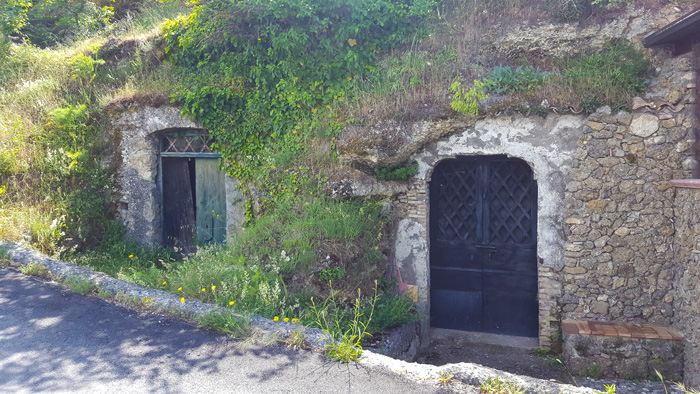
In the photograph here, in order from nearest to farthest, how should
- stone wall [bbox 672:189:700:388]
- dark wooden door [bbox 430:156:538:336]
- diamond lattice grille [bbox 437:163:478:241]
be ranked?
stone wall [bbox 672:189:700:388] < dark wooden door [bbox 430:156:538:336] < diamond lattice grille [bbox 437:163:478:241]

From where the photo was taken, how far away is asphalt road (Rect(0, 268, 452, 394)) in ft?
12.0

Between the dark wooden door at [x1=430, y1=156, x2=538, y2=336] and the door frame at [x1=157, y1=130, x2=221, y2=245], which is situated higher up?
the door frame at [x1=157, y1=130, x2=221, y2=245]

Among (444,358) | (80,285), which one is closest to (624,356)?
(444,358)

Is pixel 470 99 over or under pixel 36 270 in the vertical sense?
over

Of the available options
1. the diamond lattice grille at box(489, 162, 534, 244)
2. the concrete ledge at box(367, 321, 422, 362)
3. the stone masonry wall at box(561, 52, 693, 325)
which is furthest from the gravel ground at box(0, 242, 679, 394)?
the diamond lattice grille at box(489, 162, 534, 244)

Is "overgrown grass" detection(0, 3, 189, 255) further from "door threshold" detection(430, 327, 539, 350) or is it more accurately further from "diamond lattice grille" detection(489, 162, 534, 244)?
"door threshold" detection(430, 327, 539, 350)

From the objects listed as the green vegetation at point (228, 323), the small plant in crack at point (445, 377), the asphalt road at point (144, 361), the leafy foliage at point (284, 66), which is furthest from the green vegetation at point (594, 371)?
the leafy foliage at point (284, 66)

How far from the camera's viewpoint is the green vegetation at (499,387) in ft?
11.6

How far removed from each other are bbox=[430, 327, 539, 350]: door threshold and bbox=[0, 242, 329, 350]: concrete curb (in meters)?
3.49

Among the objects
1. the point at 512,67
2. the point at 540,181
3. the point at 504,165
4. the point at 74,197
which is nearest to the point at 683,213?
the point at 540,181

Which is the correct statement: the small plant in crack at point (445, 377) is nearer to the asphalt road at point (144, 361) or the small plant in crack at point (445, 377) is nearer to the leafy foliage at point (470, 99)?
the asphalt road at point (144, 361)

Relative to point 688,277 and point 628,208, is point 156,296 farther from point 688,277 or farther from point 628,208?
point 688,277

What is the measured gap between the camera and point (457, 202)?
7.38 meters

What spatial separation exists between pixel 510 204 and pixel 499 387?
3.98 meters
